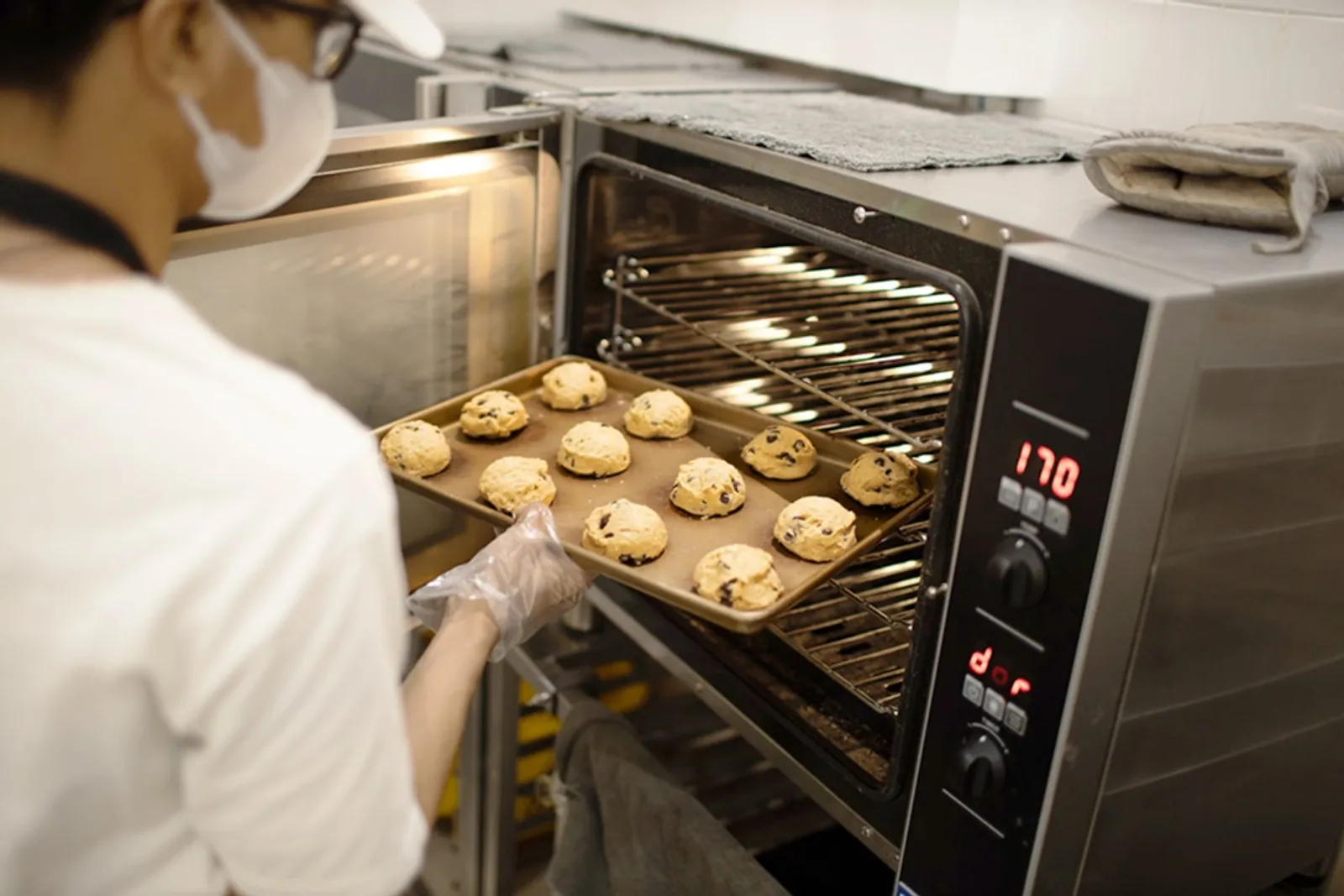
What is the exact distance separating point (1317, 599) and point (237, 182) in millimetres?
903

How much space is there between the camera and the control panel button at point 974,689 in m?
0.94

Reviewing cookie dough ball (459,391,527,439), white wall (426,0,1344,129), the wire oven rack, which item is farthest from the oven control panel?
white wall (426,0,1344,129)

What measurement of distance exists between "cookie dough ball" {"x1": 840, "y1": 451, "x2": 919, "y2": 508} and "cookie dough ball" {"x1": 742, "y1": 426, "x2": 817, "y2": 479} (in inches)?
3.3

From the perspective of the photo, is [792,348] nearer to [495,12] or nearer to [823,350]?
[823,350]

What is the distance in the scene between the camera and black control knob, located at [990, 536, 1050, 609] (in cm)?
86

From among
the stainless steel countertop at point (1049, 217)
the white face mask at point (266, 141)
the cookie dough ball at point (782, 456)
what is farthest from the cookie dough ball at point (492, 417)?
the white face mask at point (266, 141)

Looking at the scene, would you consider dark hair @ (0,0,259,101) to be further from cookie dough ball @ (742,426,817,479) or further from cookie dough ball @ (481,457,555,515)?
cookie dough ball @ (742,426,817,479)

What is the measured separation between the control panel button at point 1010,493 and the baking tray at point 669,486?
25 cm

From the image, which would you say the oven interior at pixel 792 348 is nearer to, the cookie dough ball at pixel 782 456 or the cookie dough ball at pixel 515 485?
the cookie dough ball at pixel 782 456

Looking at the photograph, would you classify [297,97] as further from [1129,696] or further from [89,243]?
[1129,696]

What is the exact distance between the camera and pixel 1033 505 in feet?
2.84

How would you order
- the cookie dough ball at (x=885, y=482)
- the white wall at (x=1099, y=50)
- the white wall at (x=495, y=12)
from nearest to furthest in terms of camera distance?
the cookie dough ball at (x=885, y=482), the white wall at (x=1099, y=50), the white wall at (x=495, y=12)

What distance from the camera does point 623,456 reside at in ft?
4.39

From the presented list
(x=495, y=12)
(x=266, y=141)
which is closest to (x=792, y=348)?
(x=266, y=141)
